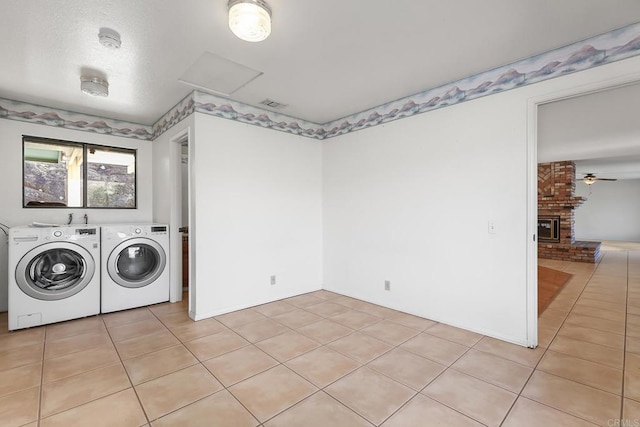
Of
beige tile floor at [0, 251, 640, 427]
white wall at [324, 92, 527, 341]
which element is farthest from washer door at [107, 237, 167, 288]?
white wall at [324, 92, 527, 341]

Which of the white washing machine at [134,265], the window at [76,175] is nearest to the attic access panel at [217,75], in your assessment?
the white washing machine at [134,265]

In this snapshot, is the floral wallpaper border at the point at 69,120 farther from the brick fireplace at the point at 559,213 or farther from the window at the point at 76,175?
the brick fireplace at the point at 559,213

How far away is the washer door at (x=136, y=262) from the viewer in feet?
10.9

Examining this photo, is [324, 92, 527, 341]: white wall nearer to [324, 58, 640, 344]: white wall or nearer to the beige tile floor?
[324, 58, 640, 344]: white wall

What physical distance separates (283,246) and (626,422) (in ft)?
10.5

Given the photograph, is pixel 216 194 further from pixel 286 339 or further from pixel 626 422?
pixel 626 422

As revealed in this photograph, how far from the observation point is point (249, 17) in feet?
5.45

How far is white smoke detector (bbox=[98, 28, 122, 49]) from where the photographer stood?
1.95 meters

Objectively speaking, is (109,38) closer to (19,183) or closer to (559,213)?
(19,183)

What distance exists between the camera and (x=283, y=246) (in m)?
3.79

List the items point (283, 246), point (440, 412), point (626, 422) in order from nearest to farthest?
point (626, 422) < point (440, 412) < point (283, 246)

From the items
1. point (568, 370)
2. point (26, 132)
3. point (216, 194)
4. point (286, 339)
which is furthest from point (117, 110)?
point (568, 370)

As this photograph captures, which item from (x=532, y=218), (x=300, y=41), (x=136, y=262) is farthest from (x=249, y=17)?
(x=136, y=262)

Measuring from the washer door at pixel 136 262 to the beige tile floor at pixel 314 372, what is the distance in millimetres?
444
